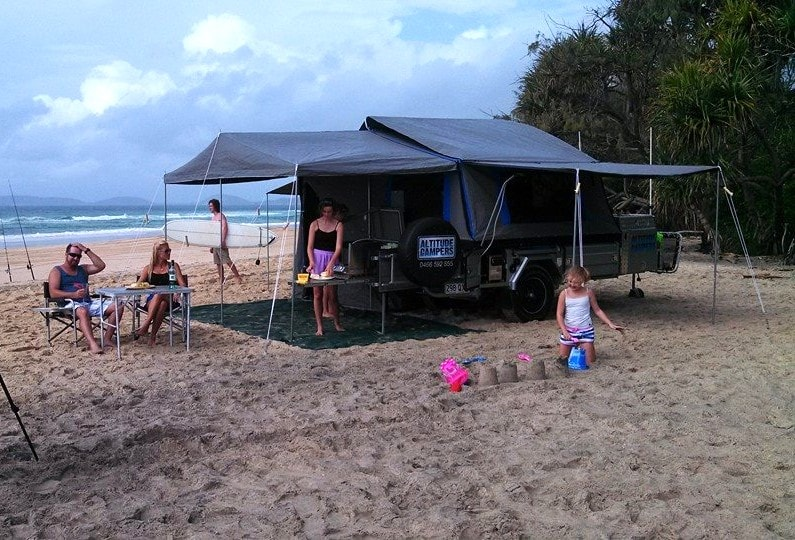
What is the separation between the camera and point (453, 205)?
853 cm

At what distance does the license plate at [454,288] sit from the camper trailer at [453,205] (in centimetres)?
1

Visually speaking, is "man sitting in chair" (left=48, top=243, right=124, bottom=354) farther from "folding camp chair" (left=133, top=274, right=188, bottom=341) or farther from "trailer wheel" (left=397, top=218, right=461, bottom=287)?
"trailer wheel" (left=397, top=218, right=461, bottom=287)

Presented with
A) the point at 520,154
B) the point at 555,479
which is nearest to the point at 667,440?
the point at 555,479

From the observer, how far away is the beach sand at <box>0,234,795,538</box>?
3.54 m

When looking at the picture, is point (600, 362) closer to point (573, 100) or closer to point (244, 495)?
point (244, 495)

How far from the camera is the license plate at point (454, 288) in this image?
8332 mm

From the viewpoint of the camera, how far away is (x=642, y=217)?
9.64 m

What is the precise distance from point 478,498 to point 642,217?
6583mm

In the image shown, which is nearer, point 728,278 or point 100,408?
point 100,408

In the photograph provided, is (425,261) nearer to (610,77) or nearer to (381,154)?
(381,154)

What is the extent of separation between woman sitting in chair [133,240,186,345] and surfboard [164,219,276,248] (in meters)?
2.97

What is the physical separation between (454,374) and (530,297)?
324 cm

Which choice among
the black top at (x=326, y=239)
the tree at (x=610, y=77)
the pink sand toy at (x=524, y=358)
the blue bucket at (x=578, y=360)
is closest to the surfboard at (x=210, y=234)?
the black top at (x=326, y=239)

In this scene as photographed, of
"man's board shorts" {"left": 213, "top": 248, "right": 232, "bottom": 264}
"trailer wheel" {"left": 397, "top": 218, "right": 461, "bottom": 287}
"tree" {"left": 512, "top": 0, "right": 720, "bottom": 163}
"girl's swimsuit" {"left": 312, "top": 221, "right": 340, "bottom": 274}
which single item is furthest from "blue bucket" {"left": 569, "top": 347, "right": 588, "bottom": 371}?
"tree" {"left": 512, "top": 0, "right": 720, "bottom": 163}
